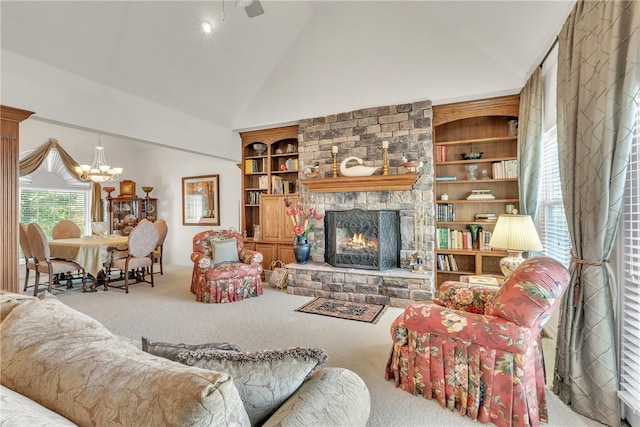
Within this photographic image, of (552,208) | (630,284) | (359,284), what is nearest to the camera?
(630,284)

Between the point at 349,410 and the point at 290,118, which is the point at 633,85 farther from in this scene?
the point at 290,118

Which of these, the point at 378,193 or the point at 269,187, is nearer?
the point at 378,193

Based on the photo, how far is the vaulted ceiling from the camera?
2.98 m

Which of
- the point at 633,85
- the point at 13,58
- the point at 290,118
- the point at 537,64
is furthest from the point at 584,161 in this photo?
the point at 13,58

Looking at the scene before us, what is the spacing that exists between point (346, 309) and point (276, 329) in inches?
39.4

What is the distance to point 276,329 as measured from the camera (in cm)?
327

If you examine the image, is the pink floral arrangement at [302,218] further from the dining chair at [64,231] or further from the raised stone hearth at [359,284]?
the dining chair at [64,231]

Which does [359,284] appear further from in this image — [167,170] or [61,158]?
[61,158]

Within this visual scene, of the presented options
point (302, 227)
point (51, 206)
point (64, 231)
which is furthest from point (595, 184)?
point (51, 206)

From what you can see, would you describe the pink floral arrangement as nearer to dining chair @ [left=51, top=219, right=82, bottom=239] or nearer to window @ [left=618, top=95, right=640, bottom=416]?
window @ [left=618, top=95, right=640, bottom=416]

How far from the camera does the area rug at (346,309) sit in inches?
142

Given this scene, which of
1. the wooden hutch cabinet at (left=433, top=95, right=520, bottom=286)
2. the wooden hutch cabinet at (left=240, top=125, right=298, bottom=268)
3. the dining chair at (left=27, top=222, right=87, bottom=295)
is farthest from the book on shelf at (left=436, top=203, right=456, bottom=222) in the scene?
the dining chair at (left=27, top=222, right=87, bottom=295)

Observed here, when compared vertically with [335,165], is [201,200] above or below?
below

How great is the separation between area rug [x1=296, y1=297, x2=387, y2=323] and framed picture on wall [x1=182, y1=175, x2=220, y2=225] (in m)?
3.58
